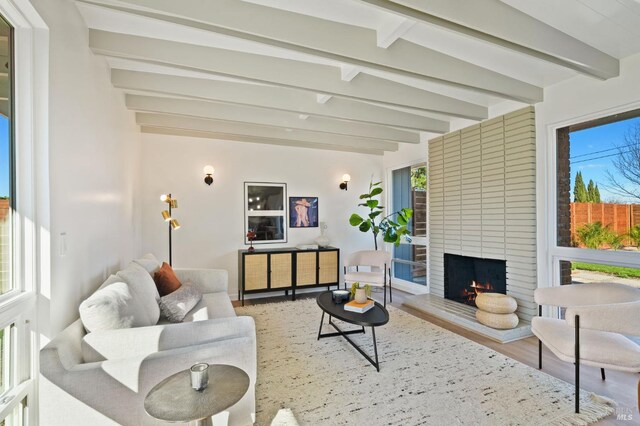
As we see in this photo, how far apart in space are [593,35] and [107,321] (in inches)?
159

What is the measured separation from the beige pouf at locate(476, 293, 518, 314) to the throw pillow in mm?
3172

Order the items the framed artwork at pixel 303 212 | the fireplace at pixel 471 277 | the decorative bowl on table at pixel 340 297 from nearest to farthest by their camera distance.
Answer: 1. the decorative bowl on table at pixel 340 297
2. the fireplace at pixel 471 277
3. the framed artwork at pixel 303 212

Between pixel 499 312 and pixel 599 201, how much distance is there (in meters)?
1.52

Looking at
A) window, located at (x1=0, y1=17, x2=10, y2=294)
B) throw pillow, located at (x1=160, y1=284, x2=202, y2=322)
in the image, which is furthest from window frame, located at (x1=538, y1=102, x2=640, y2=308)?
window, located at (x1=0, y1=17, x2=10, y2=294)

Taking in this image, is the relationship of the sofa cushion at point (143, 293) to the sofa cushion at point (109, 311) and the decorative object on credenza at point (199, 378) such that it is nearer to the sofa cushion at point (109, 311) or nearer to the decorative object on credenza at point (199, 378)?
the sofa cushion at point (109, 311)

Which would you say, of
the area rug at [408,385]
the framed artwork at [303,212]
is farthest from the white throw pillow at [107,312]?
the framed artwork at [303,212]

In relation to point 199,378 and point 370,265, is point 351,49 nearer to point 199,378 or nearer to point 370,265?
point 199,378

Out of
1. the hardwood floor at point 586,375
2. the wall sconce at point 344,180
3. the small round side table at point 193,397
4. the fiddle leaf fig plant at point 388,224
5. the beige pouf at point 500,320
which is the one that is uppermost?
the wall sconce at point 344,180

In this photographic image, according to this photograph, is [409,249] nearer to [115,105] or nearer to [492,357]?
[492,357]

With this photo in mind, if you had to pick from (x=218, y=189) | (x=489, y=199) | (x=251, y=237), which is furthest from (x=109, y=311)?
(x=489, y=199)

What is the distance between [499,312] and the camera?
10.6ft

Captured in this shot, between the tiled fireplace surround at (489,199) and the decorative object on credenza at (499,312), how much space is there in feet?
0.98

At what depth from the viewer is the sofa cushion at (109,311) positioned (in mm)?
1667

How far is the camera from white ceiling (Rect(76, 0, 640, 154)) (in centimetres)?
191
